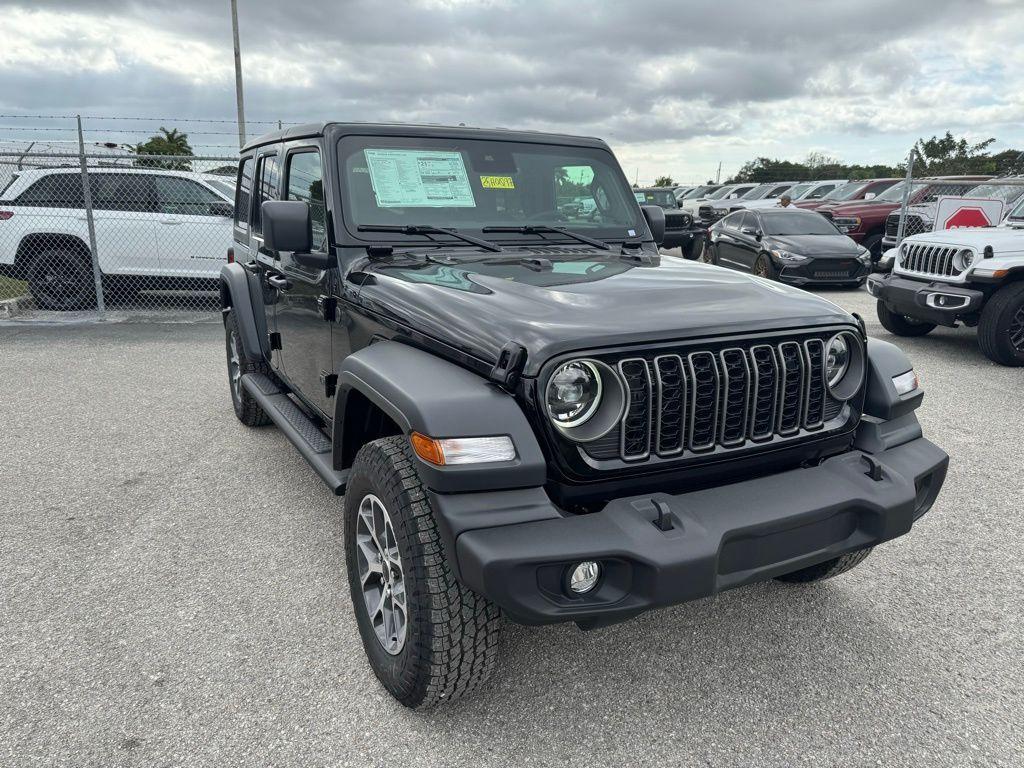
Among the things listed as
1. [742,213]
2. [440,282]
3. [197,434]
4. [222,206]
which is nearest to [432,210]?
[440,282]

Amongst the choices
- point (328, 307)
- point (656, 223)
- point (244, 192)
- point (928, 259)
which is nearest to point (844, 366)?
point (656, 223)

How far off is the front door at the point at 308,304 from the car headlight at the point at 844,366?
203cm

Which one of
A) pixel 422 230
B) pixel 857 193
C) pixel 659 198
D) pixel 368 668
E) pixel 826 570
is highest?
pixel 857 193

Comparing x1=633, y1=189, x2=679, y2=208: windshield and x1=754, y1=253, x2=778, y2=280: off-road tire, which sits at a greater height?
x1=633, y1=189, x2=679, y2=208: windshield

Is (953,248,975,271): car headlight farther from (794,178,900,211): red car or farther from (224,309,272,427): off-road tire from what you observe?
(794,178,900,211): red car

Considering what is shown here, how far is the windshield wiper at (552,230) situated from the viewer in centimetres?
346

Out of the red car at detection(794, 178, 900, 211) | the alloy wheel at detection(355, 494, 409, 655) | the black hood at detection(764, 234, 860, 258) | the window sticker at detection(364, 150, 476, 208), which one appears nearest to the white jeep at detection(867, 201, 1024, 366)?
the black hood at detection(764, 234, 860, 258)

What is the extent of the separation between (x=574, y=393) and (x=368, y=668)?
1.29 m

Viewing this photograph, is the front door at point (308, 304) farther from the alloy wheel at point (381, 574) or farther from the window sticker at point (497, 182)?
the alloy wheel at point (381, 574)

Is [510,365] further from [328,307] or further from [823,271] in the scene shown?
[823,271]

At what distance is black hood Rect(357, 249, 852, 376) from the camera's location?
2242 millimetres

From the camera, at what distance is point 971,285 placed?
744 cm

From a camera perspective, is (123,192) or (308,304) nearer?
(308,304)

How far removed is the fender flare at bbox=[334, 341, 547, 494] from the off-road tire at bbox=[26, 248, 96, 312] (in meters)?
8.94
